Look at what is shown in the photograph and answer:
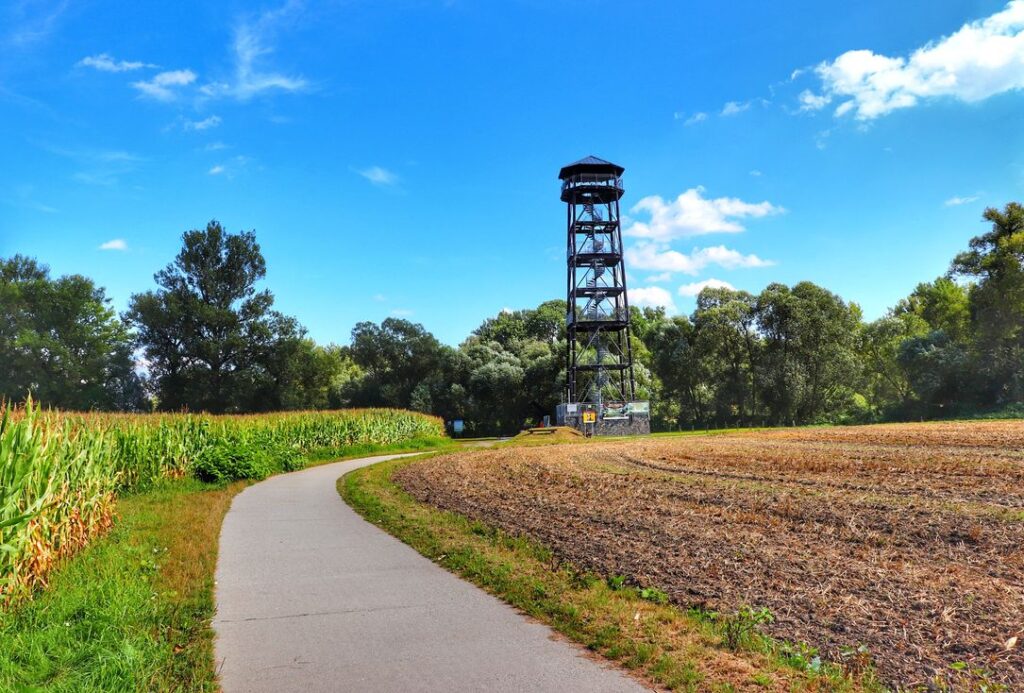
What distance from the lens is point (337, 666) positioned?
4680mm

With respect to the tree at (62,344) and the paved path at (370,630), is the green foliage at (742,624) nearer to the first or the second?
the paved path at (370,630)

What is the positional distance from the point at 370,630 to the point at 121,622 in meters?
1.91

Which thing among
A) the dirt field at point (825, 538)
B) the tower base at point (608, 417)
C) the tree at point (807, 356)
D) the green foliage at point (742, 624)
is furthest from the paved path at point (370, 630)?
the tree at point (807, 356)

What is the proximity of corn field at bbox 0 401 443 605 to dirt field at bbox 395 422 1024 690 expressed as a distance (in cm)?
521

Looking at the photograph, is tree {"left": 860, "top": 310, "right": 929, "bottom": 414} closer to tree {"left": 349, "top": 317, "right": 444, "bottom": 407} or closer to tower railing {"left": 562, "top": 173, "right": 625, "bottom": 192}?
tower railing {"left": 562, "top": 173, "right": 625, "bottom": 192}

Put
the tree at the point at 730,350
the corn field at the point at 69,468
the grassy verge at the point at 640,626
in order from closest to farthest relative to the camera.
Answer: the grassy verge at the point at 640,626 < the corn field at the point at 69,468 < the tree at the point at 730,350

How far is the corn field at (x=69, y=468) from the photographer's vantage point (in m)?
5.86

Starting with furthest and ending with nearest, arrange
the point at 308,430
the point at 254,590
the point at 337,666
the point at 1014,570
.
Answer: the point at 308,430
the point at 254,590
the point at 1014,570
the point at 337,666

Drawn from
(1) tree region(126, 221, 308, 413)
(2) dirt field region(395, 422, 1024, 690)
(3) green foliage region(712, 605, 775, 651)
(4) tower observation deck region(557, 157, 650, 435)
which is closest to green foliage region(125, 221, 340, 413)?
(1) tree region(126, 221, 308, 413)

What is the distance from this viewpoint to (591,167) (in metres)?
48.6

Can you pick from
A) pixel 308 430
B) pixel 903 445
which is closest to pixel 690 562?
pixel 903 445

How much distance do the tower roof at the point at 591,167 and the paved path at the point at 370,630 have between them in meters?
42.9

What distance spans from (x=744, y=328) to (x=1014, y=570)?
54.0m

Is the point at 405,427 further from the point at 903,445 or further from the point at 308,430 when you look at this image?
the point at 903,445
